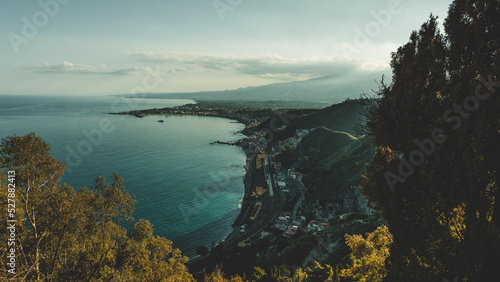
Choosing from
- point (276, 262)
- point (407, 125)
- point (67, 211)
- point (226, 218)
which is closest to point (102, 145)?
point (226, 218)

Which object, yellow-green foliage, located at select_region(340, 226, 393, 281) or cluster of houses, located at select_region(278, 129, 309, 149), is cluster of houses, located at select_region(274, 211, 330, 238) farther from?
cluster of houses, located at select_region(278, 129, 309, 149)

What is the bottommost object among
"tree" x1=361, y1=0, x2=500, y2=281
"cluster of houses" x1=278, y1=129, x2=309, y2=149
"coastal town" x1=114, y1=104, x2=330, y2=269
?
"coastal town" x1=114, y1=104, x2=330, y2=269

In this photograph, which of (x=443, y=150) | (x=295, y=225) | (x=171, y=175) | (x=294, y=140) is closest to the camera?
(x=443, y=150)

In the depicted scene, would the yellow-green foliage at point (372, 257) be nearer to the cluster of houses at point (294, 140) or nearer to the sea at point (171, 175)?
the sea at point (171, 175)

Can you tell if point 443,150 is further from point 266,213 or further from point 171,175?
point 171,175

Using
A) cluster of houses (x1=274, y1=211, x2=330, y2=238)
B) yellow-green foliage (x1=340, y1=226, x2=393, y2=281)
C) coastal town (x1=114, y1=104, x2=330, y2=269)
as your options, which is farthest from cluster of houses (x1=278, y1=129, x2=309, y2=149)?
yellow-green foliage (x1=340, y1=226, x2=393, y2=281)

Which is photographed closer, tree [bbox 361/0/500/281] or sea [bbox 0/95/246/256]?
tree [bbox 361/0/500/281]

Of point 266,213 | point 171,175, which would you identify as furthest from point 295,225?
point 171,175

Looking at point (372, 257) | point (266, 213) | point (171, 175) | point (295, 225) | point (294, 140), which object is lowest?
point (266, 213)

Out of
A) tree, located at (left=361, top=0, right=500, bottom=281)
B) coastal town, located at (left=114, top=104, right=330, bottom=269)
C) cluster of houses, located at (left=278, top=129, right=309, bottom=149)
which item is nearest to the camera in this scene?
tree, located at (left=361, top=0, right=500, bottom=281)

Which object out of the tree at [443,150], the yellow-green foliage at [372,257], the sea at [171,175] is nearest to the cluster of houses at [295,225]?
the sea at [171,175]

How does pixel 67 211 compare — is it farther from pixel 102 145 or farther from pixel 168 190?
pixel 102 145

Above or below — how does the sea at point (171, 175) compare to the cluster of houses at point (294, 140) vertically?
below
